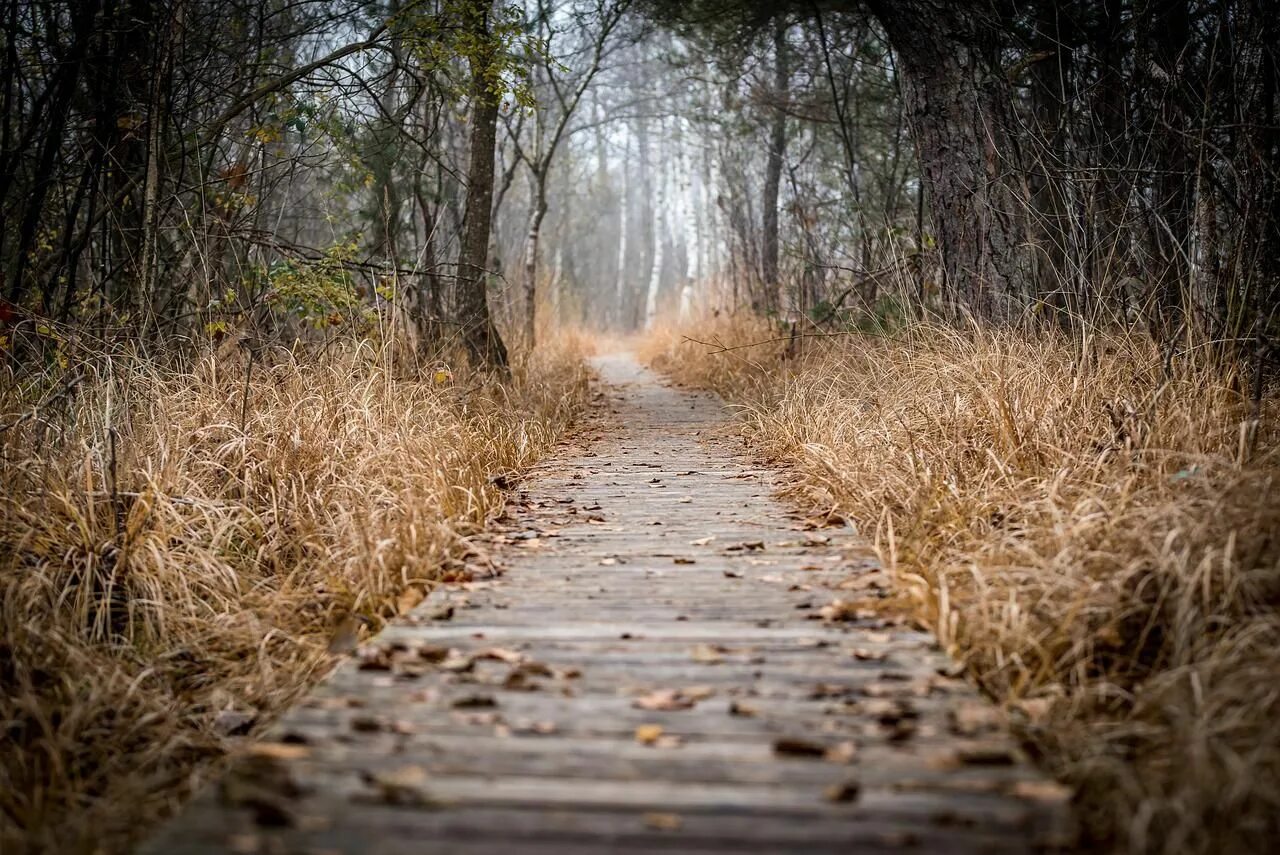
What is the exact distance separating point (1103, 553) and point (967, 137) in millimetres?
3681

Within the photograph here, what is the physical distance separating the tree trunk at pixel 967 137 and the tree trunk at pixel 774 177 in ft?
12.8

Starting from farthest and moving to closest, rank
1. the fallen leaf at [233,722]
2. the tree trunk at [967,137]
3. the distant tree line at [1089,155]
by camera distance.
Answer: the tree trunk at [967,137] → the distant tree line at [1089,155] → the fallen leaf at [233,722]

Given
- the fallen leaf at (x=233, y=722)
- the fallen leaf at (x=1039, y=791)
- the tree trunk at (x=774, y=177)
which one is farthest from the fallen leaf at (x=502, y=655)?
the tree trunk at (x=774, y=177)

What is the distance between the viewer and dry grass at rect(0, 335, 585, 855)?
2.40m

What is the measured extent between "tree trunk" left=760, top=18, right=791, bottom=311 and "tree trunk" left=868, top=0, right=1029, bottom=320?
389 cm

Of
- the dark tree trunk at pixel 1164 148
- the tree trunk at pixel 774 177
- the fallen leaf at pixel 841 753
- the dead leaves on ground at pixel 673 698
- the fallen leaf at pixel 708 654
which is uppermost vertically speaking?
the tree trunk at pixel 774 177

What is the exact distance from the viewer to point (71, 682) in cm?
261

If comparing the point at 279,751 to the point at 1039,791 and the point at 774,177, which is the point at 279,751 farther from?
the point at 774,177

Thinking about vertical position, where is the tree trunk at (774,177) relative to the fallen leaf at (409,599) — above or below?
above

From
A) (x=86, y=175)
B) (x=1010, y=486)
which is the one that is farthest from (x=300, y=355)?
(x=1010, y=486)

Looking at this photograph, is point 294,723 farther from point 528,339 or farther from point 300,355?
point 528,339

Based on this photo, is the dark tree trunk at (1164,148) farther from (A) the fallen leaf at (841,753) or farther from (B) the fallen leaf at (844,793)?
(B) the fallen leaf at (844,793)

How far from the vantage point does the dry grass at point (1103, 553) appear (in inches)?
70.2

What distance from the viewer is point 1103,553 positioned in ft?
8.07
